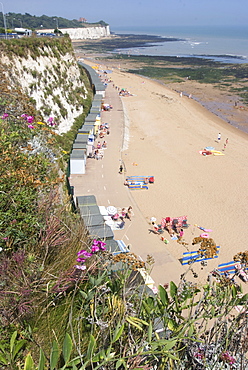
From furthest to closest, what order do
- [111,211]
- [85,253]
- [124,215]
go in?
[124,215], [111,211], [85,253]

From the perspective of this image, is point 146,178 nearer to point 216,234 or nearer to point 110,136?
point 216,234

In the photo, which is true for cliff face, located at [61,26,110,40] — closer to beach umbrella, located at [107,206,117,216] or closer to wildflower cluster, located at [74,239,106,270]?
beach umbrella, located at [107,206,117,216]

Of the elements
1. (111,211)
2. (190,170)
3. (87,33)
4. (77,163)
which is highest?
(87,33)

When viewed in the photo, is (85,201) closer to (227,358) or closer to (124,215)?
(124,215)

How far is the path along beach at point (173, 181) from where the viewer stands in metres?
12.4

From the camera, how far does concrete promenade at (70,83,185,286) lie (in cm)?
1101

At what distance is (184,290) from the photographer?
366 centimetres

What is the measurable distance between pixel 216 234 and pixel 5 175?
10.9 m

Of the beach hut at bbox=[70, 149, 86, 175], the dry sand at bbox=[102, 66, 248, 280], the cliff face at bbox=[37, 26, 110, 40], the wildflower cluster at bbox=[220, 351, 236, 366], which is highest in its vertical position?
the cliff face at bbox=[37, 26, 110, 40]

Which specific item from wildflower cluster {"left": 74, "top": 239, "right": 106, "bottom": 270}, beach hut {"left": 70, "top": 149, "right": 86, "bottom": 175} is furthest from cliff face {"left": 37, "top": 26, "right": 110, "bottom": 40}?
wildflower cluster {"left": 74, "top": 239, "right": 106, "bottom": 270}

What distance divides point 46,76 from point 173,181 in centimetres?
1375

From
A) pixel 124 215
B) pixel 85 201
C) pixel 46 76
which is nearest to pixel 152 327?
pixel 85 201

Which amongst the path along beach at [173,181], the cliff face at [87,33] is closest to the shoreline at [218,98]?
the path along beach at [173,181]

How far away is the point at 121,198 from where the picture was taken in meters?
15.2
